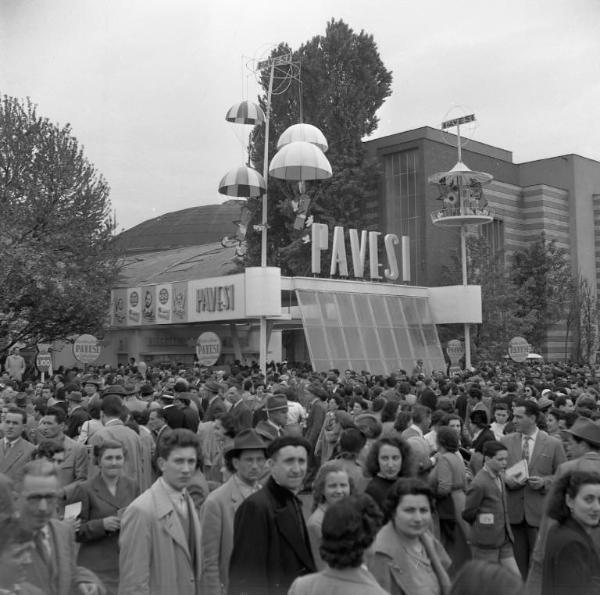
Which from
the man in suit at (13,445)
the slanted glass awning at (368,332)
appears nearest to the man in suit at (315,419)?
the man in suit at (13,445)

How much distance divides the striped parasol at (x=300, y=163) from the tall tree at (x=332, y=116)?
468 inches

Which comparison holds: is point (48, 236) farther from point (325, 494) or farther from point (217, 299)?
point (325, 494)

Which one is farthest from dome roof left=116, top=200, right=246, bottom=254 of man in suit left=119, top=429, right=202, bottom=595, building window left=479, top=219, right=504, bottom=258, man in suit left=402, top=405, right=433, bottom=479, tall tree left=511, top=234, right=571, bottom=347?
man in suit left=119, top=429, right=202, bottom=595

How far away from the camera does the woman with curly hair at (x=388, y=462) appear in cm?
572

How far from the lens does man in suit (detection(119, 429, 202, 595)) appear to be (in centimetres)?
407

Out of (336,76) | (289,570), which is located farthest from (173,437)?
(336,76)

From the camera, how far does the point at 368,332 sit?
104ft

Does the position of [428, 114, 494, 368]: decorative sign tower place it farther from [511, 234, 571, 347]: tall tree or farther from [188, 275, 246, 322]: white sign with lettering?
[188, 275, 246, 322]: white sign with lettering

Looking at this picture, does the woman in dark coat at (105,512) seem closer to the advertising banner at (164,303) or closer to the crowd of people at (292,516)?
the crowd of people at (292,516)

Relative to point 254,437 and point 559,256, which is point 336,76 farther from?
point 254,437

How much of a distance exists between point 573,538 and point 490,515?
8.03ft

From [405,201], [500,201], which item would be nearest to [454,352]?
[405,201]

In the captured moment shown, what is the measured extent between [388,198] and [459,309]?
532 inches

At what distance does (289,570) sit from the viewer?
428 centimetres
